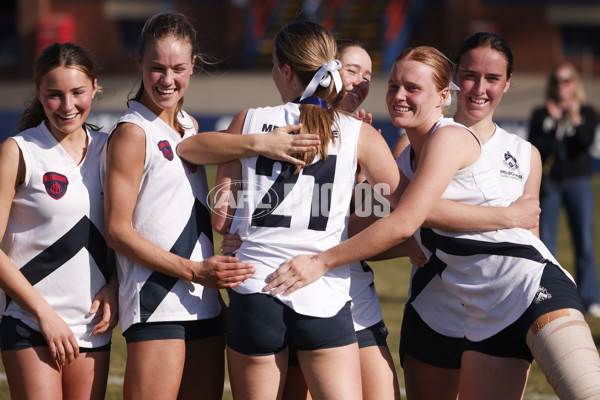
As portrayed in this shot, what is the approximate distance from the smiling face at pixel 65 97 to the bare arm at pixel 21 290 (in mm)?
213

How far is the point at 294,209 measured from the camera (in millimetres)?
2916

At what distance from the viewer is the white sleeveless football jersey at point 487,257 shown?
9.98ft

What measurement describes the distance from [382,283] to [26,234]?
19.2 feet

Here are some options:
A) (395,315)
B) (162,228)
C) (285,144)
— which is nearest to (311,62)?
(285,144)

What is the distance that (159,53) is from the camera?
3135 millimetres

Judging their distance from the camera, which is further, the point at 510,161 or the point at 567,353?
the point at 510,161

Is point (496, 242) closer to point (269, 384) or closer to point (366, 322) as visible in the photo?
point (366, 322)

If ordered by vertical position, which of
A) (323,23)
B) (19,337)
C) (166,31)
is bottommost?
(19,337)

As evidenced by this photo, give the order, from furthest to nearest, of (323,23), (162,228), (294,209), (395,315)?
(323,23)
(395,315)
(162,228)
(294,209)

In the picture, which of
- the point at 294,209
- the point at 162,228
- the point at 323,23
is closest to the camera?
the point at 294,209

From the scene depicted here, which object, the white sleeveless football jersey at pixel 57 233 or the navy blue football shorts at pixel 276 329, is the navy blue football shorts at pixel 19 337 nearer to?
the white sleeveless football jersey at pixel 57 233

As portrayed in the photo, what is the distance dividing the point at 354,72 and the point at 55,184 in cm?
145

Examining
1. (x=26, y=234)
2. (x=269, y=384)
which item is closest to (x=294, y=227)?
(x=269, y=384)

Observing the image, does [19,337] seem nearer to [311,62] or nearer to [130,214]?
[130,214]
